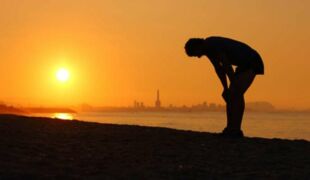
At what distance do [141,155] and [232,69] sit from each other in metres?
2.88

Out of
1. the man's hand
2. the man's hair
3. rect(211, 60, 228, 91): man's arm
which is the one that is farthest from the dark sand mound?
the man's hair

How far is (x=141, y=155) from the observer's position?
9.16 meters

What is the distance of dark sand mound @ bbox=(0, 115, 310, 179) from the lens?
7.93 meters

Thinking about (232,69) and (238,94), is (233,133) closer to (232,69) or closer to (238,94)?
(238,94)

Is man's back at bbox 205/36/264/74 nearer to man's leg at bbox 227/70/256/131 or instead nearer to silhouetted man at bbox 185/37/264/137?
silhouetted man at bbox 185/37/264/137

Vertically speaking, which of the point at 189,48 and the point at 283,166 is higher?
the point at 189,48

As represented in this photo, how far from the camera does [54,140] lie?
→ 10.4 metres

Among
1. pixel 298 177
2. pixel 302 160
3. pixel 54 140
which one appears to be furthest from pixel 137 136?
pixel 298 177

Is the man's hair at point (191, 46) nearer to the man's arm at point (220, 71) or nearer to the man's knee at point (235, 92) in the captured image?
the man's arm at point (220, 71)

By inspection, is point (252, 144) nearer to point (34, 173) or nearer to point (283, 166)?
point (283, 166)

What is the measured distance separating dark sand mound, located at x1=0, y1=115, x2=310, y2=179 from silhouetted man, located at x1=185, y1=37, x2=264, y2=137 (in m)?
0.51

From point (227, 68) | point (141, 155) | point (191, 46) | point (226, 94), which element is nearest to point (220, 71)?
point (227, 68)

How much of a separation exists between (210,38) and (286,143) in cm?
227

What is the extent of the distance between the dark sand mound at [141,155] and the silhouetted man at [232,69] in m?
0.51
